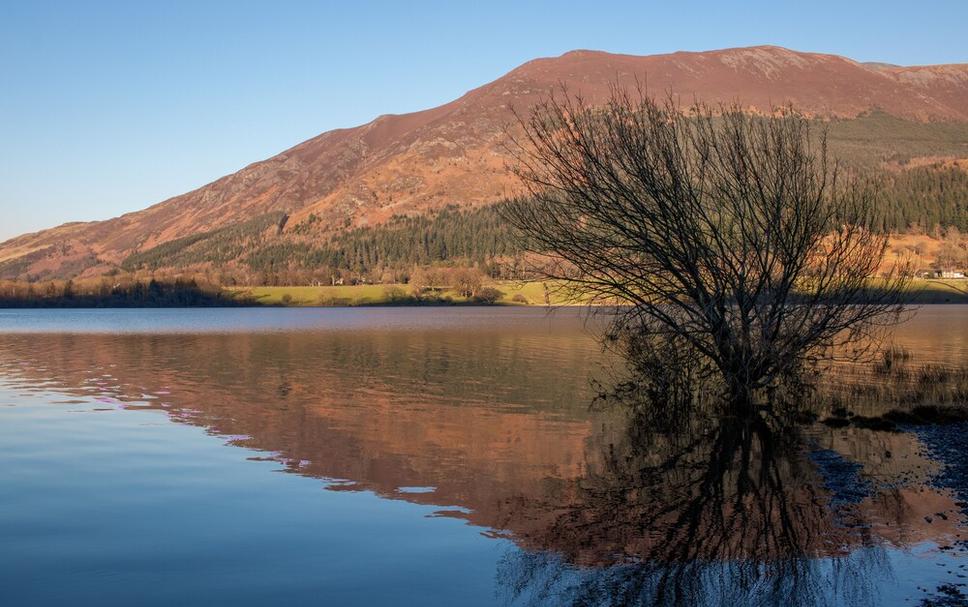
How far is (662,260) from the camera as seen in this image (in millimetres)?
22141

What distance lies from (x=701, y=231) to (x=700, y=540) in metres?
11.0

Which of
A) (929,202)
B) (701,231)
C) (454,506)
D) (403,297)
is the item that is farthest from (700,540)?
(929,202)

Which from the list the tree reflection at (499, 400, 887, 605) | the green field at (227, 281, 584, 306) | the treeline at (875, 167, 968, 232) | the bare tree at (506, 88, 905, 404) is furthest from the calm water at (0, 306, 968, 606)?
the treeline at (875, 167, 968, 232)

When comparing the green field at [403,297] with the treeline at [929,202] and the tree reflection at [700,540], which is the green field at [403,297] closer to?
the treeline at [929,202]

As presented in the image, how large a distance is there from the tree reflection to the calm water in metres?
0.05

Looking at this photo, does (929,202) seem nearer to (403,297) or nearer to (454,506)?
(403,297)

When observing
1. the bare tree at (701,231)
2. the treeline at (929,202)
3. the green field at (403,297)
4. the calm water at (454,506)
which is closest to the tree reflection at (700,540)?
the calm water at (454,506)

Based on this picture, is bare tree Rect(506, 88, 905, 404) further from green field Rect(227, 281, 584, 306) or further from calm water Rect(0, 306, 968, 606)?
green field Rect(227, 281, 584, 306)

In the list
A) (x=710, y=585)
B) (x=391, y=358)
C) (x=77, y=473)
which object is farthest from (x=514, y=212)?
(x=391, y=358)

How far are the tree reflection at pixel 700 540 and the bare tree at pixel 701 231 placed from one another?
5.03 meters

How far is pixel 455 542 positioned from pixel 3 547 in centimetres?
686

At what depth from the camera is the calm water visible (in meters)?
10.8

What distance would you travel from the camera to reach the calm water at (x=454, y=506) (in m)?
10.8

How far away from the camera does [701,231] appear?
21688mm
